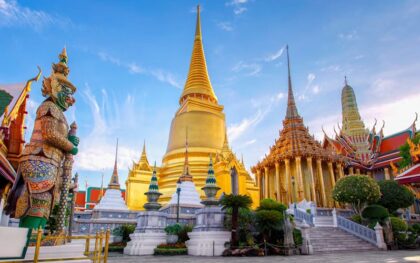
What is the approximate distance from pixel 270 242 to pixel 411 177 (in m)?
5.55

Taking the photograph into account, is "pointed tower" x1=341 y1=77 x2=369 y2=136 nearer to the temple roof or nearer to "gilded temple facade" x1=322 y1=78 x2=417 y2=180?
"gilded temple facade" x1=322 y1=78 x2=417 y2=180

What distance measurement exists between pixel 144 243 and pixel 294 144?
59.6 ft

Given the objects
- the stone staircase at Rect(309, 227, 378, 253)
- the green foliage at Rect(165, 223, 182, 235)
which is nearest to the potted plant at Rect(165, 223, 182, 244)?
the green foliage at Rect(165, 223, 182, 235)

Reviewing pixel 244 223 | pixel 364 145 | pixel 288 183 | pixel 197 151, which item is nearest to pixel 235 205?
pixel 244 223

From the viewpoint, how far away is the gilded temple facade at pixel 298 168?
82.3ft

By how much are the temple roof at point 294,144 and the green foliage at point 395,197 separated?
291 inches

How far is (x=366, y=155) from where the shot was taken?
30438 millimetres

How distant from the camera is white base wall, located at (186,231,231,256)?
36.2 feet

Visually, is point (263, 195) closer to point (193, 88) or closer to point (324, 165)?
point (324, 165)

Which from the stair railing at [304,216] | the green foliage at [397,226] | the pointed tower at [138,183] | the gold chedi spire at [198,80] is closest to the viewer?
the green foliage at [397,226]

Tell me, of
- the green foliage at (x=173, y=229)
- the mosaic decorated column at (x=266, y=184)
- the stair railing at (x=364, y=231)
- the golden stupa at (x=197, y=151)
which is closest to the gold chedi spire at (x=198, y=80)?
the golden stupa at (x=197, y=151)

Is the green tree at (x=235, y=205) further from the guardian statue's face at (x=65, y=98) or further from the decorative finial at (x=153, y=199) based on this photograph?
the guardian statue's face at (x=65, y=98)

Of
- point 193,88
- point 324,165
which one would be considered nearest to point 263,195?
point 324,165

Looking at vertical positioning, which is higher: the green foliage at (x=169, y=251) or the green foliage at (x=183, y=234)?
the green foliage at (x=183, y=234)
